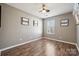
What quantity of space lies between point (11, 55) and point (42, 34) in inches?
20.4

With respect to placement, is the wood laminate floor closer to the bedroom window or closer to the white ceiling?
Answer: the bedroom window

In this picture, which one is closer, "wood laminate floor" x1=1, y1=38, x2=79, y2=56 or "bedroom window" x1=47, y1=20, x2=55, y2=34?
"wood laminate floor" x1=1, y1=38, x2=79, y2=56

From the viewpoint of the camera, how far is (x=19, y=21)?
1175 mm

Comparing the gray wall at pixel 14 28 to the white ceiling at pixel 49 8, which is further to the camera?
the gray wall at pixel 14 28

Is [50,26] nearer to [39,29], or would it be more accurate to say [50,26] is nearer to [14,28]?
[39,29]

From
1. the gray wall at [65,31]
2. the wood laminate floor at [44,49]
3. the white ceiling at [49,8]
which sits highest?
the white ceiling at [49,8]

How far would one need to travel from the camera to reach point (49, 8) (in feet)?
3.76

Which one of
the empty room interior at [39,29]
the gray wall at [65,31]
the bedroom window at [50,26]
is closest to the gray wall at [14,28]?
the empty room interior at [39,29]

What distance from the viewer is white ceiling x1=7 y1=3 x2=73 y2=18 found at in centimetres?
106

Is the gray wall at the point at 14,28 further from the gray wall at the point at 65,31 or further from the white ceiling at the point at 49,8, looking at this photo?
the gray wall at the point at 65,31

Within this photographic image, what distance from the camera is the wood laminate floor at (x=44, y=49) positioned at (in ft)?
3.53

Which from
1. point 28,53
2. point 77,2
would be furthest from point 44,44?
point 77,2

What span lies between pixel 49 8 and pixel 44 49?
0.58m

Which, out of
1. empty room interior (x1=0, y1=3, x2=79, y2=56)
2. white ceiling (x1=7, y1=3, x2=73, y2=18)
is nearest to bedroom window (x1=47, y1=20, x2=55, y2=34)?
empty room interior (x1=0, y1=3, x2=79, y2=56)
